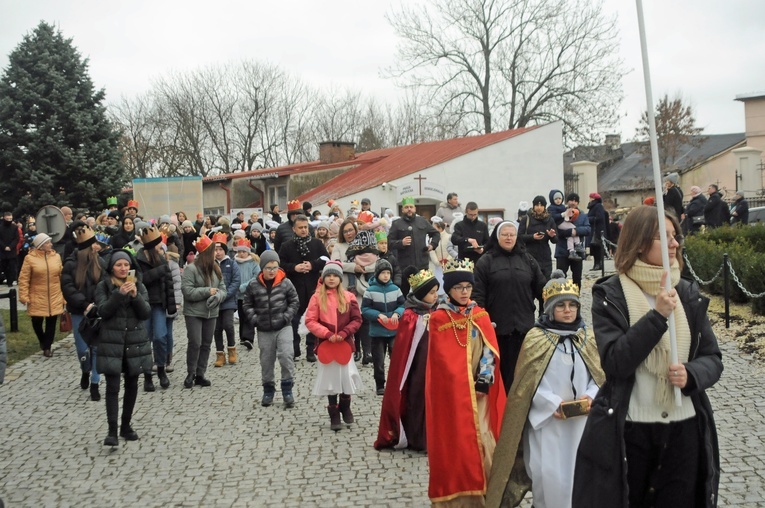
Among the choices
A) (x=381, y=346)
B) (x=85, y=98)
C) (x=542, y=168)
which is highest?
(x=85, y=98)

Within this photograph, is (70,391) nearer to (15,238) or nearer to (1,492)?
(1,492)

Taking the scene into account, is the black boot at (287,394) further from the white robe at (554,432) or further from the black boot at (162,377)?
the white robe at (554,432)

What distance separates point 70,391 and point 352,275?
4048mm

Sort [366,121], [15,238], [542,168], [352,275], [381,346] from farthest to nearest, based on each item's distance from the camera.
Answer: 1. [366,121]
2. [542,168]
3. [15,238]
4. [352,275]
5. [381,346]

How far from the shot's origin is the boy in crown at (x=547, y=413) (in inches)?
223

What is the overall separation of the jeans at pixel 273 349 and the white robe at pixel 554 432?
15.2ft

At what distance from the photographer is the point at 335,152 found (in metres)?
46.3

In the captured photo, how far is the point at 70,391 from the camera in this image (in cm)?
1119

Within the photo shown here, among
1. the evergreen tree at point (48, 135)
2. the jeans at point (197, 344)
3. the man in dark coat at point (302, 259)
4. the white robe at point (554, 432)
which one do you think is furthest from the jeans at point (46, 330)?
the evergreen tree at point (48, 135)

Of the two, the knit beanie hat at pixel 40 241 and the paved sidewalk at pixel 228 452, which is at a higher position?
the knit beanie hat at pixel 40 241

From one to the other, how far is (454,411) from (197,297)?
565 cm

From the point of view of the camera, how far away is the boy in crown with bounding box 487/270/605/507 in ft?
18.5

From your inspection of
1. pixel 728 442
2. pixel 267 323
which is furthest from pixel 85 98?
pixel 728 442

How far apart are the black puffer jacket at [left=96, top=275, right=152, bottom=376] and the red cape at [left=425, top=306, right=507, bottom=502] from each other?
3.26 metres
